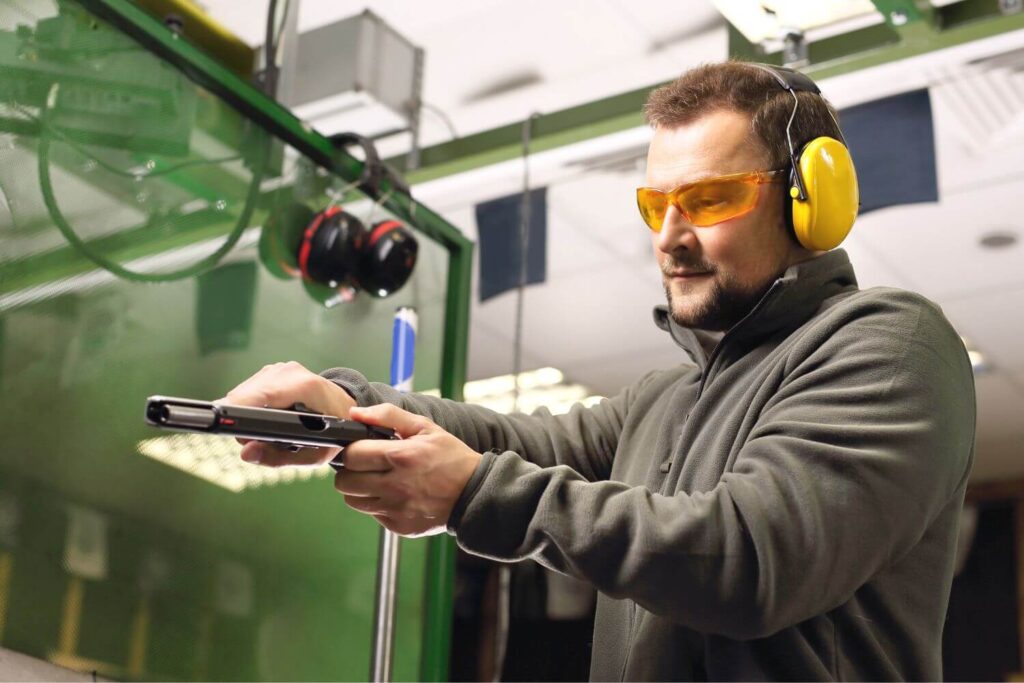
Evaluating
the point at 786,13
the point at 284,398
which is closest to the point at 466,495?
the point at 284,398

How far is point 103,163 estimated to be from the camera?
1.88 meters

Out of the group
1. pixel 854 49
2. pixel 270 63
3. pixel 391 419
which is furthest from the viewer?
pixel 854 49

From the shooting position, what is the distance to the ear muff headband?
1.42 metres

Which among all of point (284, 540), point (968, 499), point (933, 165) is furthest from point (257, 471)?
point (968, 499)

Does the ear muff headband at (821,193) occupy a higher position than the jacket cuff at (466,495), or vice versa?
the ear muff headband at (821,193)

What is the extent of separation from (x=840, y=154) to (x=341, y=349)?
116 centimetres

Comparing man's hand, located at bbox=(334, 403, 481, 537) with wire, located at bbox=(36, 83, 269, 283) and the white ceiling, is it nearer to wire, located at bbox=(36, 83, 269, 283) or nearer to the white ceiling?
wire, located at bbox=(36, 83, 269, 283)

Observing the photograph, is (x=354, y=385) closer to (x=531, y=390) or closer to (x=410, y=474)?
(x=410, y=474)

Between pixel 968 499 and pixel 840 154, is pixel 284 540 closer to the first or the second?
pixel 840 154

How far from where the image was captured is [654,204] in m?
1.47

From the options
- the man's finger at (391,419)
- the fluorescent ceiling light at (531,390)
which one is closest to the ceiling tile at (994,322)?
the fluorescent ceiling light at (531,390)

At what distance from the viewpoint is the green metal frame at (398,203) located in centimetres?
198

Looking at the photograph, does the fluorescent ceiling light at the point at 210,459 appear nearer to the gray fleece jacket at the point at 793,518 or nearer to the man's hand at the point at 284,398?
the man's hand at the point at 284,398

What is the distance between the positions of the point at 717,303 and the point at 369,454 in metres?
0.49
